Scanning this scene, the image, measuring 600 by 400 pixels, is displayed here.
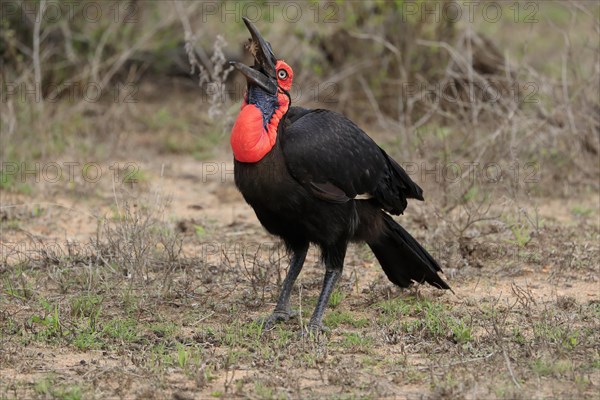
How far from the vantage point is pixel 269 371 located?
4.03 m

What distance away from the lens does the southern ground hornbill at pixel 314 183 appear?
4375mm

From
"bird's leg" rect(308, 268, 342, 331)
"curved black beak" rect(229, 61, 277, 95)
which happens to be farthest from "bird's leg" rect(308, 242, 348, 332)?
"curved black beak" rect(229, 61, 277, 95)

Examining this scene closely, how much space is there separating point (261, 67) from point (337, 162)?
567 mm

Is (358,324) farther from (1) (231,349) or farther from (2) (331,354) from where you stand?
(1) (231,349)

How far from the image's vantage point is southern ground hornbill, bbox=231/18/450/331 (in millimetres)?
4375

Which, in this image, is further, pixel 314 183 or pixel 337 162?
pixel 337 162

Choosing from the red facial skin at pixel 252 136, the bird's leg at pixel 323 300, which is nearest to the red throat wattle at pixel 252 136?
the red facial skin at pixel 252 136

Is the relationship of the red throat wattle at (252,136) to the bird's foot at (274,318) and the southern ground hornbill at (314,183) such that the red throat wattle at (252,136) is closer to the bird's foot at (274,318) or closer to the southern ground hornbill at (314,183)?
the southern ground hornbill at (314,183)

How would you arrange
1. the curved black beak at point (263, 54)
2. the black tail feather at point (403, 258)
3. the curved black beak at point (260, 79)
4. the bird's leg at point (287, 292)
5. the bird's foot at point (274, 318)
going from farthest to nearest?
the black tail feather at point (403, 258) → the bird's leg at point (287, 292) → the bird's foot at point (274, 318) → the curved black beak at point (263, 54) → the curved black beak at point (260, 79)

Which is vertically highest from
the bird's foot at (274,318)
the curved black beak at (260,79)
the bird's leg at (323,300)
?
the curved black beak at (260,79)

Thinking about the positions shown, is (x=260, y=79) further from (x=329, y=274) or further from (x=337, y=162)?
(x=329, y=274)

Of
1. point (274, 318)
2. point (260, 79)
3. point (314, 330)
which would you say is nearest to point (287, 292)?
point (274, 318)

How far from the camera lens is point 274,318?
15.6ft

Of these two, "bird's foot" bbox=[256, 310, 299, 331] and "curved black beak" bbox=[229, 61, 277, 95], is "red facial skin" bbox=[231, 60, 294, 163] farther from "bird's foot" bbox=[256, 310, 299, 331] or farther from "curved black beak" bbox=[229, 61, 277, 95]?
"bird's foot" bbox=[256, 310, 299, 331]
